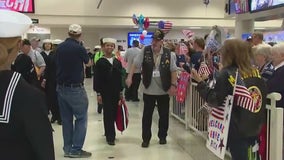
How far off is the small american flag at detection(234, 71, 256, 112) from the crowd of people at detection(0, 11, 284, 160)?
0.09m

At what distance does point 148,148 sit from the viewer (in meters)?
5.26

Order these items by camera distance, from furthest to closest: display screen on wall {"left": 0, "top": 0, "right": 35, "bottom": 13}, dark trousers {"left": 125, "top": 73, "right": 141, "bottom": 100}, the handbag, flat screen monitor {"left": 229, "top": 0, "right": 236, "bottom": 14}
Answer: display screen on wall {"left": 0, "top": 0, "right": 35, "bottom": 13}, dark trousers {"left": 125, "top": 73, "right": 141, "bottom": 100}, flat screen monitor {"left": 229, "top": 0, "right": 236, "bottom": 14}, the handbag

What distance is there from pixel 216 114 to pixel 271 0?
4014 mm

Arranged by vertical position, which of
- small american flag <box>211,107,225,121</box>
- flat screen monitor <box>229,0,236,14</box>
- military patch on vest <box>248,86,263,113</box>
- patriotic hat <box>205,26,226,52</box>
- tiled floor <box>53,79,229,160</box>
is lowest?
tiled floor <box>53,79,229,160</box>

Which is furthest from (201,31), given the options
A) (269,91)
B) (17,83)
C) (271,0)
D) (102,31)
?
(17,83)

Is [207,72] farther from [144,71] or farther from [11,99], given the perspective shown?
[11,99]

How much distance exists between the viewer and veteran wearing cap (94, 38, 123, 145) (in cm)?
520

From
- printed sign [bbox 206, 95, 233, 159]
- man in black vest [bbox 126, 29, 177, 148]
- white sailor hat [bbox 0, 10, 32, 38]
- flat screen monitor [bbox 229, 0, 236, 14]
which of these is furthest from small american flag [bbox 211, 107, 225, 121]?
flat screen monitor [bbox 229, 0, 236, 14]

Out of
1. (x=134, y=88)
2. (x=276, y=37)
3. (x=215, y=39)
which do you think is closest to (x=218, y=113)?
(x=215, y=39)

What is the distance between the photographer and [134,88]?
960 centimetres

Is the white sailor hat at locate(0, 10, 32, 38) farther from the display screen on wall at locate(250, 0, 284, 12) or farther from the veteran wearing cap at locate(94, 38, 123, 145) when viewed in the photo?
the display screen on wall at locate(250, 0, 284, 12)

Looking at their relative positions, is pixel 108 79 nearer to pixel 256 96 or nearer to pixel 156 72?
pixel 156 72

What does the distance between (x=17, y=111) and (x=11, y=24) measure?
33 centimetres

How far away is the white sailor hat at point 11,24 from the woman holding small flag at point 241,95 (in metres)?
1.95
